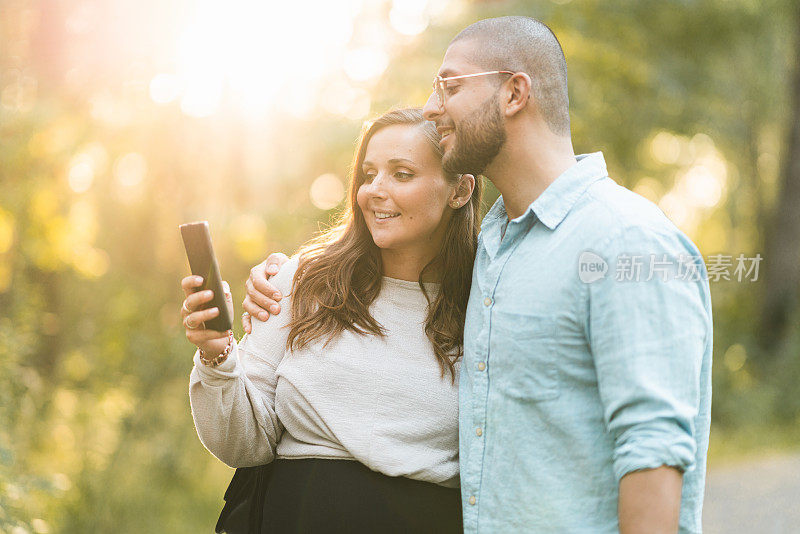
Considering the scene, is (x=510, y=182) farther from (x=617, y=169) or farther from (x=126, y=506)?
(x=617, y=169)

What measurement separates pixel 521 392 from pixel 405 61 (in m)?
5.53

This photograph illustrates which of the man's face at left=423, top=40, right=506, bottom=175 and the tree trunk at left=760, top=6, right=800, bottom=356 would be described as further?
the tree trunk at left=760, top=6, right=800, bottom=356

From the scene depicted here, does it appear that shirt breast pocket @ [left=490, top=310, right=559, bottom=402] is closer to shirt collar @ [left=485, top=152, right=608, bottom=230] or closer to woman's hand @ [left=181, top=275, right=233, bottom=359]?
shirt collar @ [left=485, top=152, right=608, bottom=230]

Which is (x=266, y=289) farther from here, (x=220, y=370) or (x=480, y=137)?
(x=480, y=137)

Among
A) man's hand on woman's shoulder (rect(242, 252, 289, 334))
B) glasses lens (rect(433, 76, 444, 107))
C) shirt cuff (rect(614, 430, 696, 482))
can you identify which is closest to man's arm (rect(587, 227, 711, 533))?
shirt cuff (rect(614, 430, 696, 482))

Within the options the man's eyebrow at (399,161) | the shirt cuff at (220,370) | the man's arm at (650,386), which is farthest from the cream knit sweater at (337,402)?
the man's arm at (650,386)

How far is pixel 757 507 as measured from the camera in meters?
7.70

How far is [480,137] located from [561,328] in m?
0.65

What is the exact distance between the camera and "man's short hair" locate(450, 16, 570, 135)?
8.14 ft

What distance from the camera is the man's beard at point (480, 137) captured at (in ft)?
8.09

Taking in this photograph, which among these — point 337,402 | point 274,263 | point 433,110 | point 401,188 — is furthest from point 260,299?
A: point 433,110

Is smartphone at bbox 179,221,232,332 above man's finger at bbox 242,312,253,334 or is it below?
above

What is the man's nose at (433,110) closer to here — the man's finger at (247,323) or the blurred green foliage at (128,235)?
the man's finger at (247,323)

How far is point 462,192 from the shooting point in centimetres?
312
